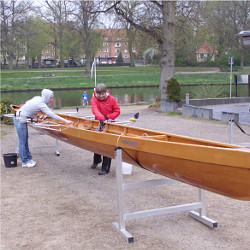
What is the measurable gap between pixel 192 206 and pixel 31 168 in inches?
163

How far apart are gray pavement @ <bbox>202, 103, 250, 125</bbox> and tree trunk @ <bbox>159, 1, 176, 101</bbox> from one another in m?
3.16

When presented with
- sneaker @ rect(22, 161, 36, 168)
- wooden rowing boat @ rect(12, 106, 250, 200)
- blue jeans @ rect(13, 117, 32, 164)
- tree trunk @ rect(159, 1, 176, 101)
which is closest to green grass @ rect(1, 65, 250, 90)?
tree trunk @ rect(159, 1, 176, 101)

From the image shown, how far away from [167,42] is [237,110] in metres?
5.14

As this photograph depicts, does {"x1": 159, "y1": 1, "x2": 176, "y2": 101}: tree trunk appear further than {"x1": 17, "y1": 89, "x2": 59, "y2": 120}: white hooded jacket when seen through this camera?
Yes

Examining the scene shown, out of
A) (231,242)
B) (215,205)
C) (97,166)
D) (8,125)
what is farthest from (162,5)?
(231,242)

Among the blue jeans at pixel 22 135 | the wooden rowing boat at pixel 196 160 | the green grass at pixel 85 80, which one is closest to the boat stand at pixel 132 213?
the wooden rowing boat at pixel 196 160

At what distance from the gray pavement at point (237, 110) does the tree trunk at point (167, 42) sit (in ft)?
10.4

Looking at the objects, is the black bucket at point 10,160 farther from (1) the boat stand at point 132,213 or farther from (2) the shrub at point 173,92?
(2) the shrub at point 173,92

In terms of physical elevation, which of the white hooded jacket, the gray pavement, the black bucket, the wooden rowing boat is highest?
the white hooded jacket

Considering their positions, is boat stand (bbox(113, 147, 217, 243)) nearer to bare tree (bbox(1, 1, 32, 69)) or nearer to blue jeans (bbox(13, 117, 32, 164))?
blue jeans (bbox(13, 117, 32, 164))

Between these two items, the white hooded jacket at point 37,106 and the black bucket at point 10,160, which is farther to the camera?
the black bucket at point 10,160

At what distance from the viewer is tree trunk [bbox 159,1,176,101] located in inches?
728

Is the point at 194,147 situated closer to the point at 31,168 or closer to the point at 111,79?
the point at 31,168

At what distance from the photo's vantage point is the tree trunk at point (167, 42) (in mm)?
18484
